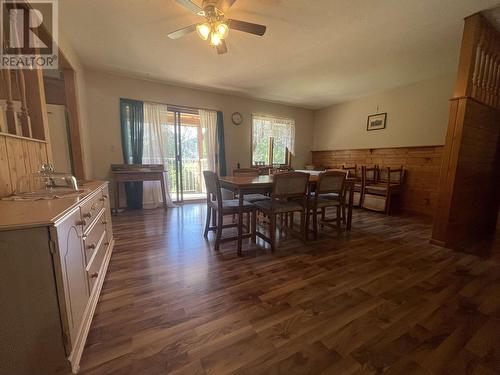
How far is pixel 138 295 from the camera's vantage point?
1503 millimetres

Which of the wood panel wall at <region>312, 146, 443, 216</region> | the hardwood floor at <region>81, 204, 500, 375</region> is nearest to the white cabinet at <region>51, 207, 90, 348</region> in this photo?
the hardwood floor at <region>81, 204, 500, 375</region>

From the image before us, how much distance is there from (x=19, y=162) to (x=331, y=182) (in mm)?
2801

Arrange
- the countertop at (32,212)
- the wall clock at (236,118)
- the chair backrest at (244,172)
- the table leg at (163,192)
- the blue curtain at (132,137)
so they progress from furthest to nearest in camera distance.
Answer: the wall clock at (236,118) < the table leg at (163,192) < the blue curtain at (132,137) < the chair backrest at (244,172) < the countertop at (32,212)

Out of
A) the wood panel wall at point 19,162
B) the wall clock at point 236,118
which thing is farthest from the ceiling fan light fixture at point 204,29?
the wall clock at point 236,118

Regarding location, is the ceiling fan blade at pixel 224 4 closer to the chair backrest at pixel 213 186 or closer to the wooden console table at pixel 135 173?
the chair backrest at pixel 213 186

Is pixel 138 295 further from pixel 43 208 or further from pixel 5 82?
pixel 5 82

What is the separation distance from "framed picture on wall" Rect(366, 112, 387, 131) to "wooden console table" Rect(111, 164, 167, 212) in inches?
179

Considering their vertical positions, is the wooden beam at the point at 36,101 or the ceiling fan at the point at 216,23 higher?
the ceiling fan at the point at 216,23

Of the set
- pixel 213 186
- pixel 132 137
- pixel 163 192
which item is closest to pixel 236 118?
pixel 132 137

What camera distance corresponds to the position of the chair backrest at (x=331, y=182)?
2434 millimetres

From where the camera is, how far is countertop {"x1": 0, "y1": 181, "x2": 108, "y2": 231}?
0.76 metres

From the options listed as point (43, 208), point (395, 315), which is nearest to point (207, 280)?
point (43, 208)

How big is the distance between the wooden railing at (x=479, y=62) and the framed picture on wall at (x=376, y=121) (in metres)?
1.86

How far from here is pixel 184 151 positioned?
462 cm
